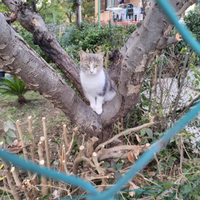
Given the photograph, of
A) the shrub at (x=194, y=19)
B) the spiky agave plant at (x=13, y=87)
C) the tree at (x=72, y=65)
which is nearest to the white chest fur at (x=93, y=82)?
the tree at (x=72, y=65)

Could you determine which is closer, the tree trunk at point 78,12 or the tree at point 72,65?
the tree at point 72,65

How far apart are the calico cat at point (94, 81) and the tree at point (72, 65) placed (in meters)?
0.11

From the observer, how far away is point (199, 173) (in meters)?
1.34

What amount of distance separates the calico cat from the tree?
11cm

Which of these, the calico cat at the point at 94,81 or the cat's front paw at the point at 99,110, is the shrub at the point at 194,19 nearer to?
the calico cat at the point at 94,81

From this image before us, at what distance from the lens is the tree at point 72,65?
3.33ft

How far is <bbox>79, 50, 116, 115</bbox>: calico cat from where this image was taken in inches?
73.2

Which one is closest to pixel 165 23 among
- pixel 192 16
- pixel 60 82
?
pixel 60 82

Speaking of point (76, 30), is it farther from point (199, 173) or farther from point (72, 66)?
point (199, 173)

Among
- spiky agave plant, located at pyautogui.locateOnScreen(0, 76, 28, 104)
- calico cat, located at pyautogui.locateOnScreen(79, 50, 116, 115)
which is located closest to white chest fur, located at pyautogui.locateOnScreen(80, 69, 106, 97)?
calico cat, located at pyautogui.locateOnScreen(79, 50, 116, 115)

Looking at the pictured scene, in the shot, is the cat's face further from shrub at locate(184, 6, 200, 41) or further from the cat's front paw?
shrub at locate(184, 6, 200, 41)

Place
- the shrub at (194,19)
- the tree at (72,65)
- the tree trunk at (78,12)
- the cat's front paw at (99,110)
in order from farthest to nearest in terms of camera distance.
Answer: the tree trunk at (78,12)
the shrub at (194,19)
the cat's front paw at (99,110)
the tree at (72,65)

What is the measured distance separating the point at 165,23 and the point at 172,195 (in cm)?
117

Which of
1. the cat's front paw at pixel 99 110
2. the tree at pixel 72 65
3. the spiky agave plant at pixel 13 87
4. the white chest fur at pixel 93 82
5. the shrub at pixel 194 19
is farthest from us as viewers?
the shrub at pixel 194 19
